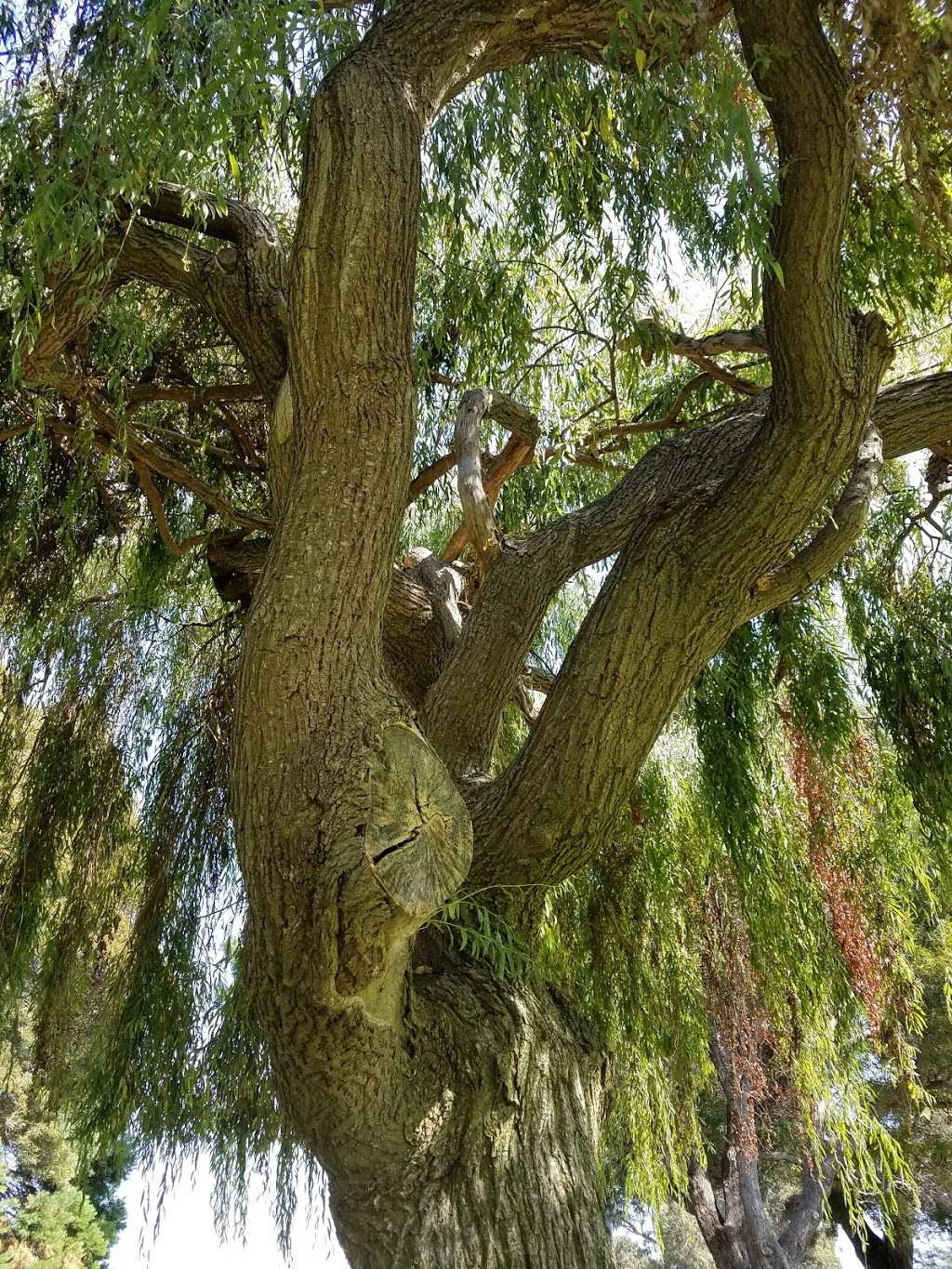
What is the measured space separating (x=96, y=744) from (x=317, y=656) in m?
1.98

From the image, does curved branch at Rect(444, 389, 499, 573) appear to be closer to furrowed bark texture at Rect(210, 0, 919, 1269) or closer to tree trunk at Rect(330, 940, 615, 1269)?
furrowed bark texture at Rect(210, 0, 919, 1269)

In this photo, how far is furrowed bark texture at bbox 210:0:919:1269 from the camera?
5.26 ft

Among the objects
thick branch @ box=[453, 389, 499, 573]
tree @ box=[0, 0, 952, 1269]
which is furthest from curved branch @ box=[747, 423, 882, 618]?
thick branch @ box=[453, 389, 499, 573]

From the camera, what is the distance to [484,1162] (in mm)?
1688

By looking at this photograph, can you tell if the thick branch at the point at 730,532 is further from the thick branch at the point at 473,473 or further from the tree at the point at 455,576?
the thick branch at the point at 473,473

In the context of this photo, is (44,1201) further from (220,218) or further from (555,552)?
(220,218)

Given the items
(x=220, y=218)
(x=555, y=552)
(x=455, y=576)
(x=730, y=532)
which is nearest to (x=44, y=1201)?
(x=455, y=576)

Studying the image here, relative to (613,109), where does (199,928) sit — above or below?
below

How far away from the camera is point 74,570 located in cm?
352

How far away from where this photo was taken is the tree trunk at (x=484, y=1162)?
1609 millimetres

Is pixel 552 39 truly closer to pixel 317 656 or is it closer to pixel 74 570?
pixel 317 656

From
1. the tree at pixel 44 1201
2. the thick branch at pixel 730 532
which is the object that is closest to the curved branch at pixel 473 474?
the thick branch at pixel 730 532

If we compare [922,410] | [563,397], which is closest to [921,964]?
[563,397]

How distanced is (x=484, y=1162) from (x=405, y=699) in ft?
2.45
